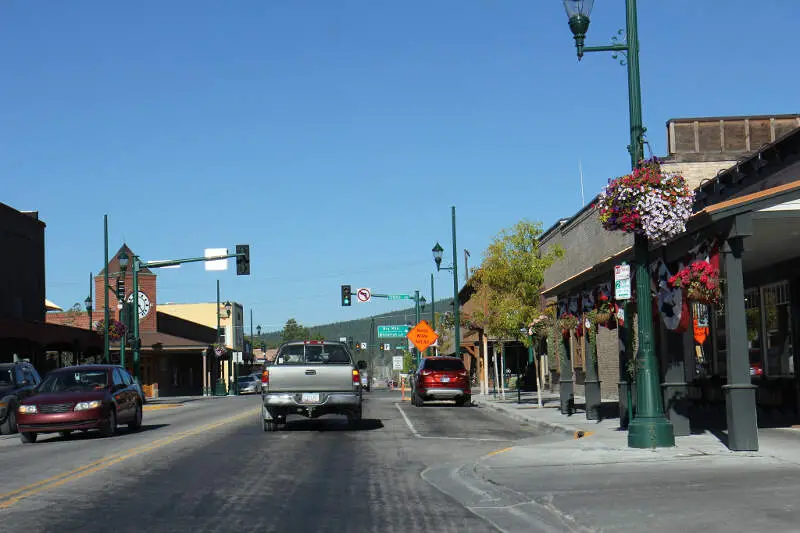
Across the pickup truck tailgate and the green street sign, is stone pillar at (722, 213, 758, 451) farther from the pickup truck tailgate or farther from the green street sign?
the green street sign

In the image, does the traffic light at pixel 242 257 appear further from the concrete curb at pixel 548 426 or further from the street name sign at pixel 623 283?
the street name sign at pixel 623 283

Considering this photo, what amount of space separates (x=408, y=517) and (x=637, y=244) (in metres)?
7.13

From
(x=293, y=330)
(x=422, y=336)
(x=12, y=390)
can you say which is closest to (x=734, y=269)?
(x=12, y=390)

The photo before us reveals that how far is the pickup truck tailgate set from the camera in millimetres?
21359

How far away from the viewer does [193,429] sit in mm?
23969

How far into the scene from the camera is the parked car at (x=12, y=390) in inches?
1018

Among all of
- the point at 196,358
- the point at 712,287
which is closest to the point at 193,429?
the point at 712,287

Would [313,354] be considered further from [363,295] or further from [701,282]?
[363,295]

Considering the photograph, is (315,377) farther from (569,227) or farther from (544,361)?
(544,361)

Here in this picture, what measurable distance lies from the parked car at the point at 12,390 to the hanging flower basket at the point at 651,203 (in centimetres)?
1766

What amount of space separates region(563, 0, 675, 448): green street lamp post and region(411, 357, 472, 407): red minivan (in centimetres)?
1903

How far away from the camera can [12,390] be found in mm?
26312

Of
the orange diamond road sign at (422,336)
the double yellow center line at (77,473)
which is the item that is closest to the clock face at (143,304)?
the orange diamond road sign at (422,336)

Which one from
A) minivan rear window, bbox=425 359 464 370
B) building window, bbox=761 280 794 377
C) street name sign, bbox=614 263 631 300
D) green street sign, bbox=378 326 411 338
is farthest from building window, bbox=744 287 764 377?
green street sign, bbox=378 326 411 338
